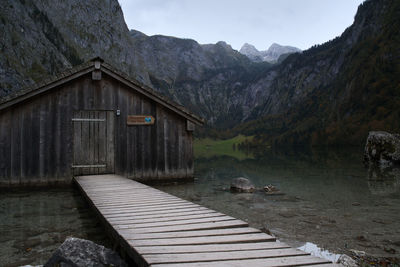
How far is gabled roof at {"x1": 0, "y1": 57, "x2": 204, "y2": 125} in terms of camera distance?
10.3m

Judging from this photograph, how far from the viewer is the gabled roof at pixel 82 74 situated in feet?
33.8

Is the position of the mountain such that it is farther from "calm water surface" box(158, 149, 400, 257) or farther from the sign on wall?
the sign on wall

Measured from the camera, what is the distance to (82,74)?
444 inches

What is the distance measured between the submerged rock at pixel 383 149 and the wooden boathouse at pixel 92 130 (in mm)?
15058

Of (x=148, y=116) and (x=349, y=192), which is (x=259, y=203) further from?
(x=148, y=116)

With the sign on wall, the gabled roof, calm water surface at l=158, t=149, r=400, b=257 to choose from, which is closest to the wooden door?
the sign on wall

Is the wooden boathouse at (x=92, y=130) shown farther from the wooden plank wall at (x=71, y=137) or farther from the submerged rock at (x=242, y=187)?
the submerged rock at (x=242, y=187)

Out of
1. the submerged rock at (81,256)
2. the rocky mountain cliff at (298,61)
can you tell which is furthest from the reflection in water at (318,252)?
the rocky mountain cliff at (298,61)

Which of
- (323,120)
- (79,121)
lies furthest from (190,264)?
(323,120)

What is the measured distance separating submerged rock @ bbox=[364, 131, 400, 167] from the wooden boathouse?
15058mm

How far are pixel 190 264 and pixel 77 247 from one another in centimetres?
157

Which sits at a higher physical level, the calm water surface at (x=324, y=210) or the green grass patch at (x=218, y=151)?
the calm water surface at (x=324, y=210)

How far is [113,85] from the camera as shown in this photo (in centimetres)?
1190

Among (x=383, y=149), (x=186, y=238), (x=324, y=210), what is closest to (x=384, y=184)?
(x=324, y=210)
